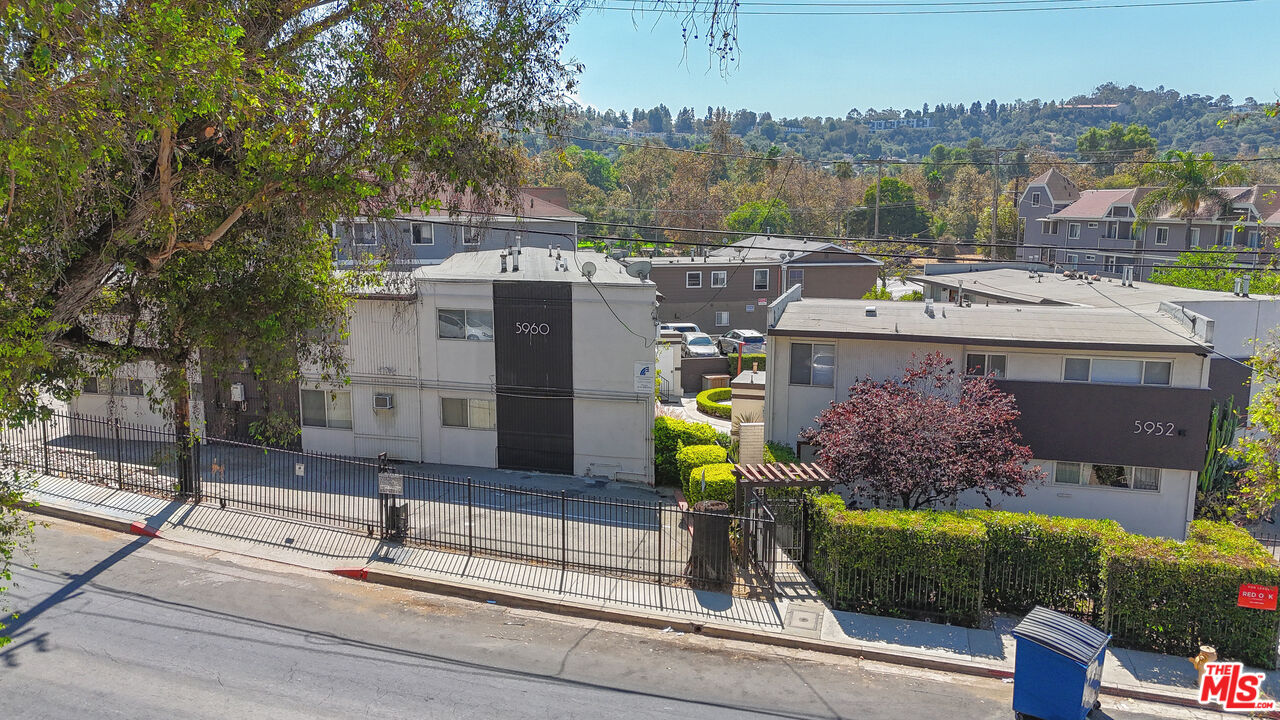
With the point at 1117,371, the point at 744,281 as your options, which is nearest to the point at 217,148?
the point at 1117,371

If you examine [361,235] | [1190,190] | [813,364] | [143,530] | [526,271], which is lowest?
[143,530]

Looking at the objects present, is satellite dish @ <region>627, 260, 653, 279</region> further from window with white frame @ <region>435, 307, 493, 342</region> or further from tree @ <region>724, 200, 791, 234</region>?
tree @ <region>724, 200, 791, 234</region>

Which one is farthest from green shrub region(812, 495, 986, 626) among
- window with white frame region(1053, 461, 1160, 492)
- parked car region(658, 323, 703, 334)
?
parked car region(658, 323, 703, 334)

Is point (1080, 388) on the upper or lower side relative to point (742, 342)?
upper

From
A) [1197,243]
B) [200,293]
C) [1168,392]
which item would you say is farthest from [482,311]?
[1197,243]

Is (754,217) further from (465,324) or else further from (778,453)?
(778,453)

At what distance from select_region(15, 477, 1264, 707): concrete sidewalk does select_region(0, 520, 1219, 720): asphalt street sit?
286 millimetres

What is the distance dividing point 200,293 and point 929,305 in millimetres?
17777

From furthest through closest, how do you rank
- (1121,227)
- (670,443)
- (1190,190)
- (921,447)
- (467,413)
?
(1121,227) → (1190,190) → (467,413) → (670,443) → (921,447)

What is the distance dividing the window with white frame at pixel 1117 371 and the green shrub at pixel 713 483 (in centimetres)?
808

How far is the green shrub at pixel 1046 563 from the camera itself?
14.7 metres

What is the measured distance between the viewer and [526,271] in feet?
81.6

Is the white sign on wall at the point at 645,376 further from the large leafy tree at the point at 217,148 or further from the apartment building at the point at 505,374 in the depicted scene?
the large leafy tree at the point at 217,148

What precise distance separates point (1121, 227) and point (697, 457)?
49.8m
